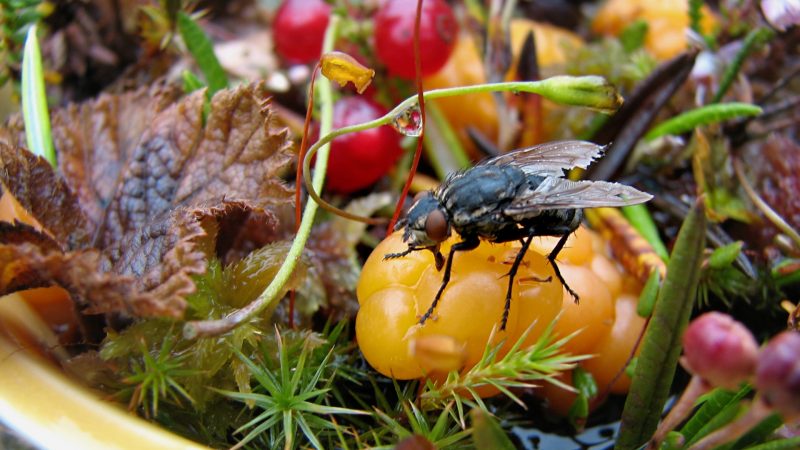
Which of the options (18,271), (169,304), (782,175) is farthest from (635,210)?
(18,271)

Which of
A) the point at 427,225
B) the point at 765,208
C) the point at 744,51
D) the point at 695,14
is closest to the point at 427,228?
the point at 427,225

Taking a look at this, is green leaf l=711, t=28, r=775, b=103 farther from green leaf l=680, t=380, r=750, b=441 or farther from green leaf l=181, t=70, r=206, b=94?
green leaf l=181, t=70, r=206, b=94

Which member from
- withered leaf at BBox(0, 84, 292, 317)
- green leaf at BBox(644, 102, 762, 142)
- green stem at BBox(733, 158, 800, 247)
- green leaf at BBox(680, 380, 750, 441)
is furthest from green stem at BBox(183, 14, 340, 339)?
green stem at BBox(733, 158, 800, 247)

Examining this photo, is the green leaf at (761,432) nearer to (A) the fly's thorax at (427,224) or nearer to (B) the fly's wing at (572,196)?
(B) the fly's wing at (572,196)

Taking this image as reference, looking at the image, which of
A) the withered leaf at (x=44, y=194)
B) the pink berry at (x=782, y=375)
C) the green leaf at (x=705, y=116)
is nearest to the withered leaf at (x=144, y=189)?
the withered leaf at (x=44, y=194)

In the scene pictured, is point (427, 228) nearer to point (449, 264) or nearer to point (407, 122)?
point (449, 264)

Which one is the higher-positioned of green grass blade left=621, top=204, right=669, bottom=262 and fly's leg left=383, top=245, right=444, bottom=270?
fly's leg left=383, top=245, right=444, bottom=270

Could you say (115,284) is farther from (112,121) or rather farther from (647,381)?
(647,381)
